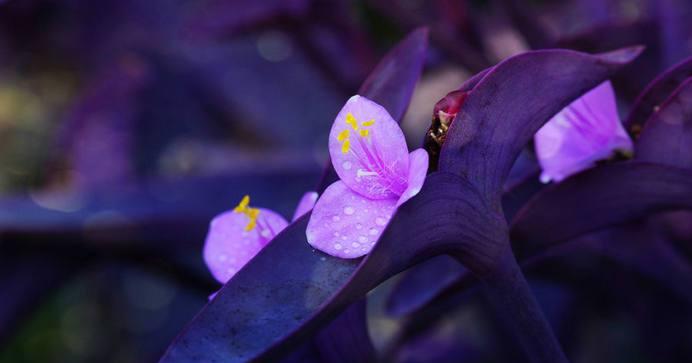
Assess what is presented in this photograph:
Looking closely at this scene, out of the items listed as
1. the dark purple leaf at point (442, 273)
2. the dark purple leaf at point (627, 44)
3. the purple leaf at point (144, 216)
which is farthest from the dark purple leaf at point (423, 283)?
the purple leaf at point (144, 216)

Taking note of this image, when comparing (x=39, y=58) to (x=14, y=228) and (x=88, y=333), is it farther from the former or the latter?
(x=14, y=228)

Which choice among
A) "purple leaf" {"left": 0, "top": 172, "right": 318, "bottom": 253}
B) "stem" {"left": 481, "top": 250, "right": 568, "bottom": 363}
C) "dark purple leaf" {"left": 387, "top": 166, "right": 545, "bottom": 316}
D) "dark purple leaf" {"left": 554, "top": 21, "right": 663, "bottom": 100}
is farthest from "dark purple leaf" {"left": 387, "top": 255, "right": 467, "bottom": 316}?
"purple leaf" {"left": 0, "top": 172, "right": 318, "bottom": 253}

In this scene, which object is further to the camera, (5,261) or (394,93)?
(5,261)

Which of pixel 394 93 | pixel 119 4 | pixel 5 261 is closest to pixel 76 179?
pixel 5 261

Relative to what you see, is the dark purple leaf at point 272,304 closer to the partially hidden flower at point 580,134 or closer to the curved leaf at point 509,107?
the curved leaf at point 509,107

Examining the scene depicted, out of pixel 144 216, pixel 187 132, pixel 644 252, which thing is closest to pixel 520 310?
pixel 644 252

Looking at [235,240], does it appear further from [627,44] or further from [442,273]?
[627,44]

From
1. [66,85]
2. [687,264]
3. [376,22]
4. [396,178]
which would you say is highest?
[66,85]
